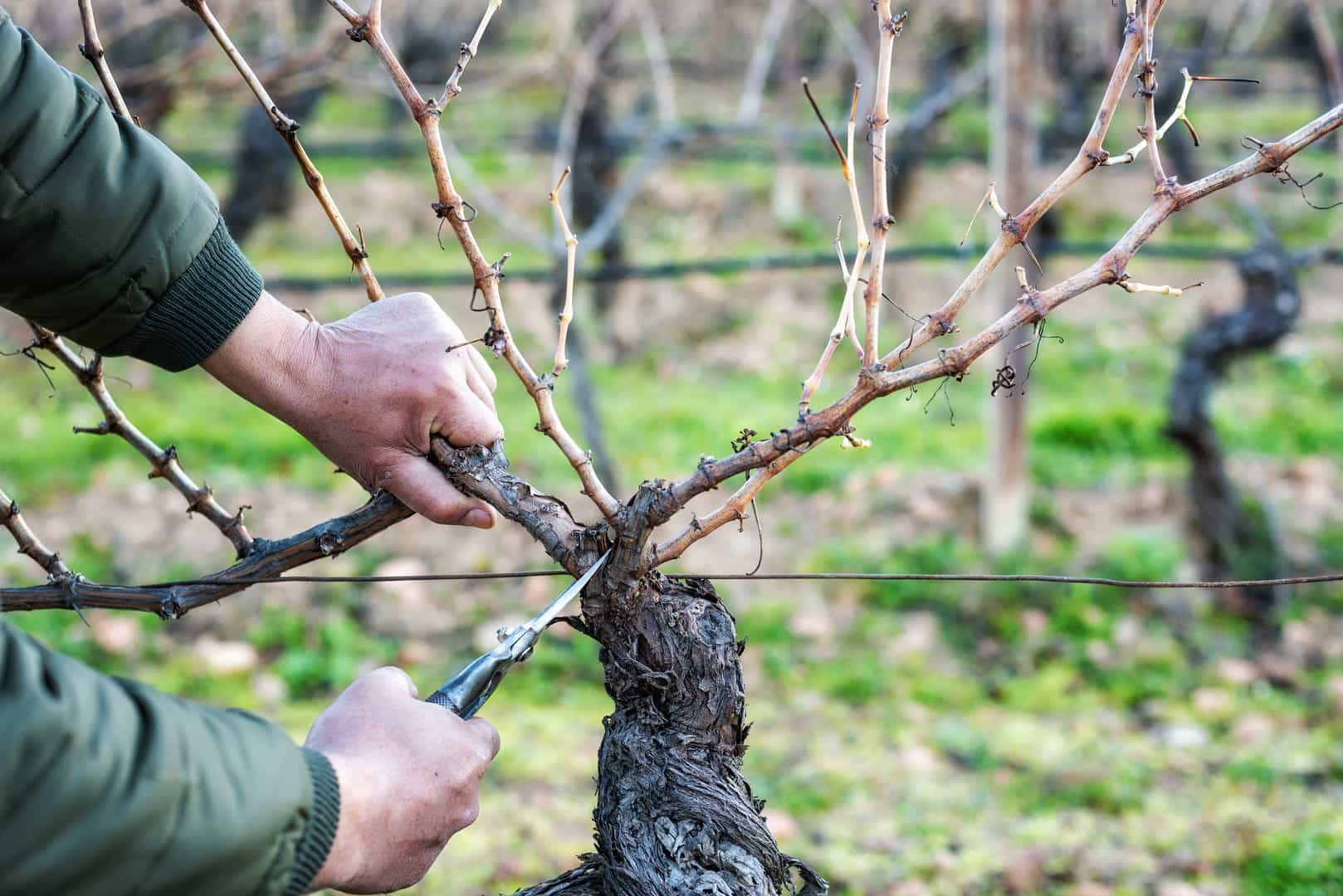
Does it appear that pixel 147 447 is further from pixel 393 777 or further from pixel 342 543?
pixel 393 777

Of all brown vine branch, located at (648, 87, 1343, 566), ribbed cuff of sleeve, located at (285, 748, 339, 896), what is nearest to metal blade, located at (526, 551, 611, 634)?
brown vine branch, located at (648, 87, 1343, 566)

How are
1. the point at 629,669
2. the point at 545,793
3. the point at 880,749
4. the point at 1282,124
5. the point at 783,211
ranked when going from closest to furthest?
the point at 629,669
the point at 545,793
the point at 880,749
the point at 783,211
the point at 1282,124

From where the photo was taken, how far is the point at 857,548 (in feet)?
17.7

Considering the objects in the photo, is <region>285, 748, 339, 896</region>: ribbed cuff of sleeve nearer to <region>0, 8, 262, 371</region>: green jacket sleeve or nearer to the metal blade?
the metal blade

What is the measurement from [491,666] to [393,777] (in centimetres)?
29

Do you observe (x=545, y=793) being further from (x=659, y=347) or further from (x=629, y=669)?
(x=659, y=347)

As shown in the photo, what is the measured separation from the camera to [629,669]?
1.87 meters

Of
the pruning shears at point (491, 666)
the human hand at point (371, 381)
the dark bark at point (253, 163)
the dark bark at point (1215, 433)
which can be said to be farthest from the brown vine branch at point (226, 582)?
the dark bark at point (253, 163)

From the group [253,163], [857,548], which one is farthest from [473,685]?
[253,163]

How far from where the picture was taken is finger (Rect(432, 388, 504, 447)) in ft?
5.98

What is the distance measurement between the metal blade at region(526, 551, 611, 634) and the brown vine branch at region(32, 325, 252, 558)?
2.06 feet

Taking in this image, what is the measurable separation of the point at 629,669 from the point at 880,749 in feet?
8.20

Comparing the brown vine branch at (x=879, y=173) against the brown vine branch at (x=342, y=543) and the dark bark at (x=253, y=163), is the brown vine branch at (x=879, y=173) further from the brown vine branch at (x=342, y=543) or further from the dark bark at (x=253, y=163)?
the dark bark at (x=253, y=163)

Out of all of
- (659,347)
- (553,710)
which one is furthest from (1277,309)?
(659,347)
